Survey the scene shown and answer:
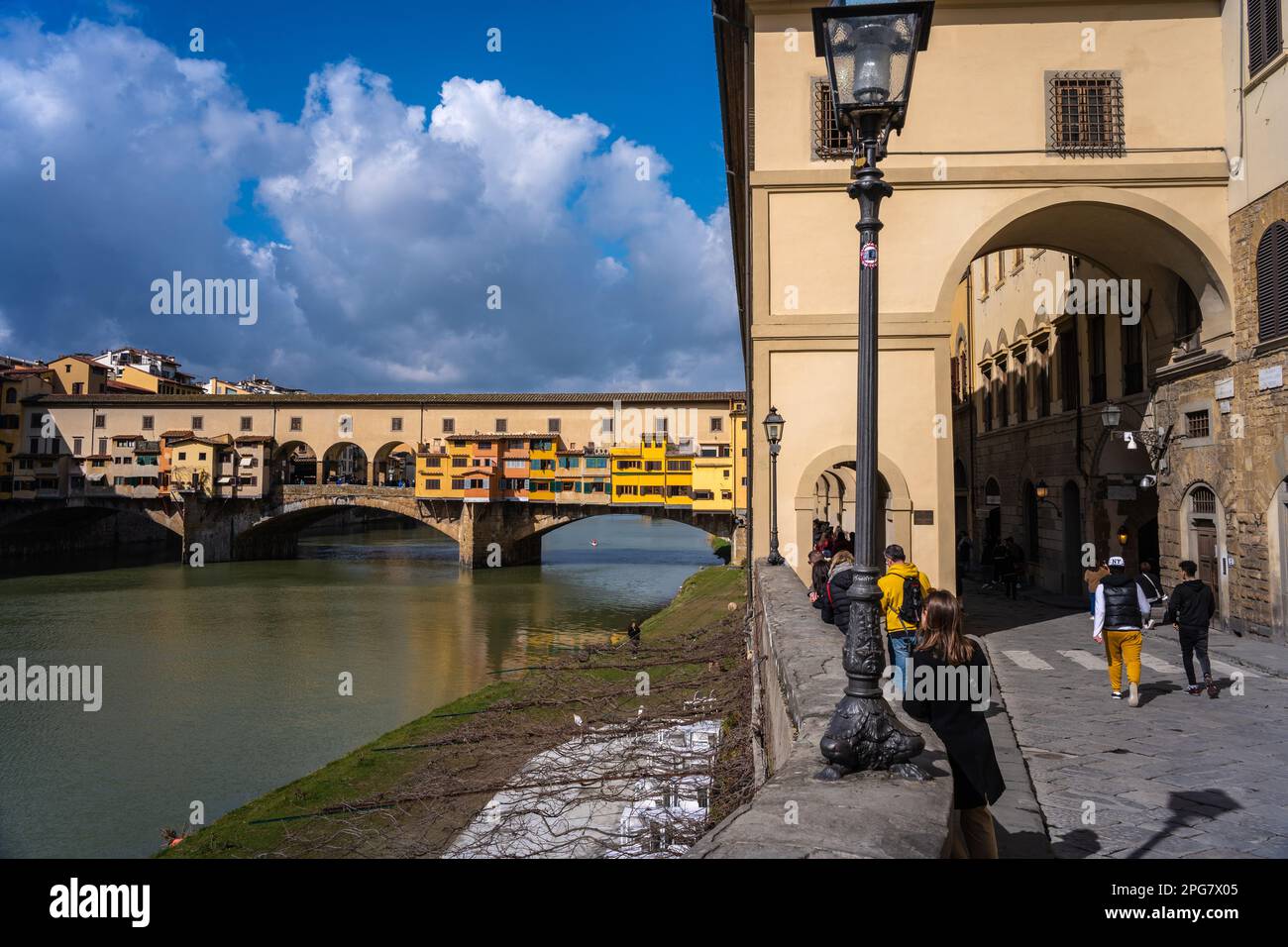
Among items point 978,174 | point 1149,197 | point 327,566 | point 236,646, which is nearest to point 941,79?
point 978,174

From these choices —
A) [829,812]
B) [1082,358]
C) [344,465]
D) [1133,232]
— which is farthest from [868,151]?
[344,465]

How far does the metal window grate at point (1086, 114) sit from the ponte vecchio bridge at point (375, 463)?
29.8 m

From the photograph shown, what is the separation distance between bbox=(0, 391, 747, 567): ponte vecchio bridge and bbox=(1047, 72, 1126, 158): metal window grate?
97.8 ft

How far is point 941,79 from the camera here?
512 inches

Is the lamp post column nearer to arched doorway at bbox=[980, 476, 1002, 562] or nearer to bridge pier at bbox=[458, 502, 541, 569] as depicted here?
arched doorway at bbox=[980, 476, 1002, 562]

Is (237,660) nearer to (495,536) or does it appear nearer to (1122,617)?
(1122,617)

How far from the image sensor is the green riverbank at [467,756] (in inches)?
369

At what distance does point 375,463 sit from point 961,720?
A: 53799 mm

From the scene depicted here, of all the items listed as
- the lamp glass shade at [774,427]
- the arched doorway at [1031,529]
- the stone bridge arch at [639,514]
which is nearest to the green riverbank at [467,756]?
the lamp glass shade at [774,427]

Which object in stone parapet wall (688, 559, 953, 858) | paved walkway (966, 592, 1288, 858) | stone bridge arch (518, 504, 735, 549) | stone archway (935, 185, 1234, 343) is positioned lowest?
paved walkway (966, 592, 1288, 858)

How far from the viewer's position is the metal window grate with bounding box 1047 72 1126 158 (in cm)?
1280

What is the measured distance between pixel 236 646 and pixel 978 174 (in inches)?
920

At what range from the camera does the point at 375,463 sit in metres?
53.8

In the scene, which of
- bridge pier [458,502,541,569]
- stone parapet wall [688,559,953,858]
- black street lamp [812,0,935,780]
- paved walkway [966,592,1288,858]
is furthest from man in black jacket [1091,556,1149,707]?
bridge pier [458,502,541,569]
